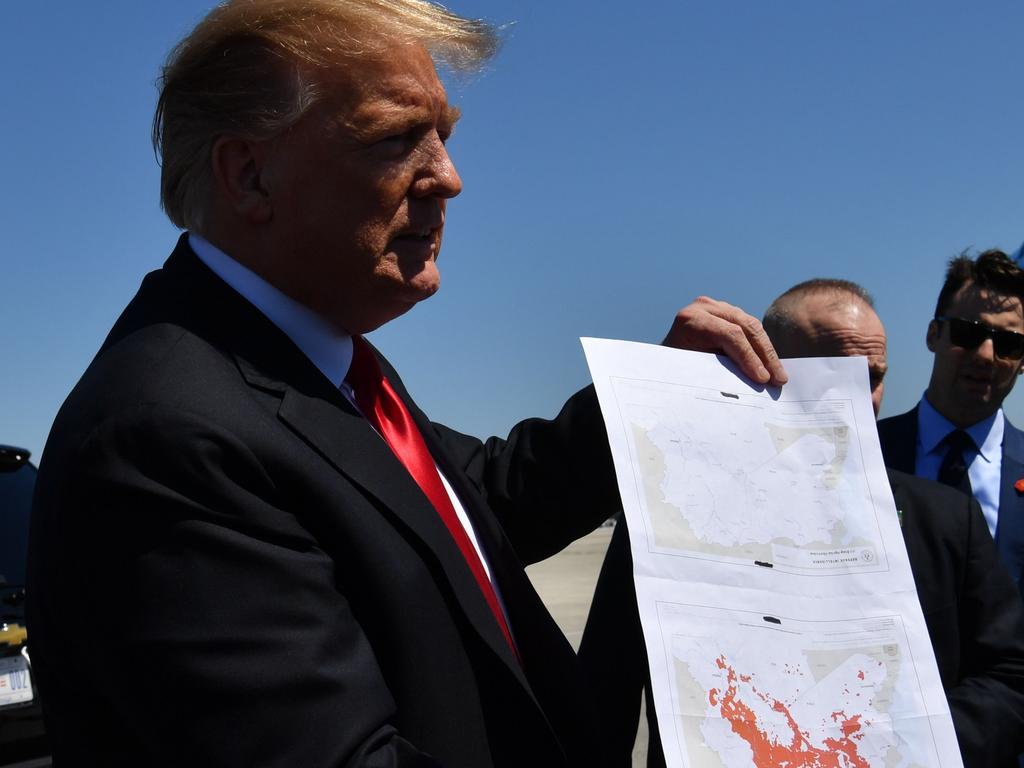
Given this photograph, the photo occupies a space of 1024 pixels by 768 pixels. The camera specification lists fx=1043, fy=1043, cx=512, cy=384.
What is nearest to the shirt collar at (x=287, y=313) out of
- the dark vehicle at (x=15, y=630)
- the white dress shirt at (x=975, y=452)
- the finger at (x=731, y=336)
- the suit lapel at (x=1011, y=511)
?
the finger at (x=731, y=336)

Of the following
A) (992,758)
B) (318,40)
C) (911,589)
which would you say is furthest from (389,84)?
(992,758)

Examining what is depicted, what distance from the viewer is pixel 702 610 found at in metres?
1.66

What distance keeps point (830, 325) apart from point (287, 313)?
180 cm

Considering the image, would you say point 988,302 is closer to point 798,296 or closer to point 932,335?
point 932,335

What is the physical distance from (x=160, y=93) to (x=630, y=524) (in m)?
1.14

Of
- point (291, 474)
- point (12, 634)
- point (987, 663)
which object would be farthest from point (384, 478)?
point (12, 634)

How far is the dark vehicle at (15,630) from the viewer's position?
3953mm

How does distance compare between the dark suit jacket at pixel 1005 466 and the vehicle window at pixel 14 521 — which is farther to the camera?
the vehicle window at pixel 14 521

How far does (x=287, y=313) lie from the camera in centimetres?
173

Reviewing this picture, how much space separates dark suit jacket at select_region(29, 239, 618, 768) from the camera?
4.21 ft

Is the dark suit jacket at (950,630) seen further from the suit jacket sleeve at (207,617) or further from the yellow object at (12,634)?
the yellow object at (12,634)

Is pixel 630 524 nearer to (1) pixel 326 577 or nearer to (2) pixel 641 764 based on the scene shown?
(1) pixel 326 577

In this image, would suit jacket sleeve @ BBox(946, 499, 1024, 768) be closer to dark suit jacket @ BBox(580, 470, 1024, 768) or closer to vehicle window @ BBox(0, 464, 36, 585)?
dark suit jacket @ BBox(580, 470, 1024, 768)

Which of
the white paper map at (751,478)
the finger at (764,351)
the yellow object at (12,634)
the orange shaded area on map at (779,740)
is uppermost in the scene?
the finger at (764,351)
